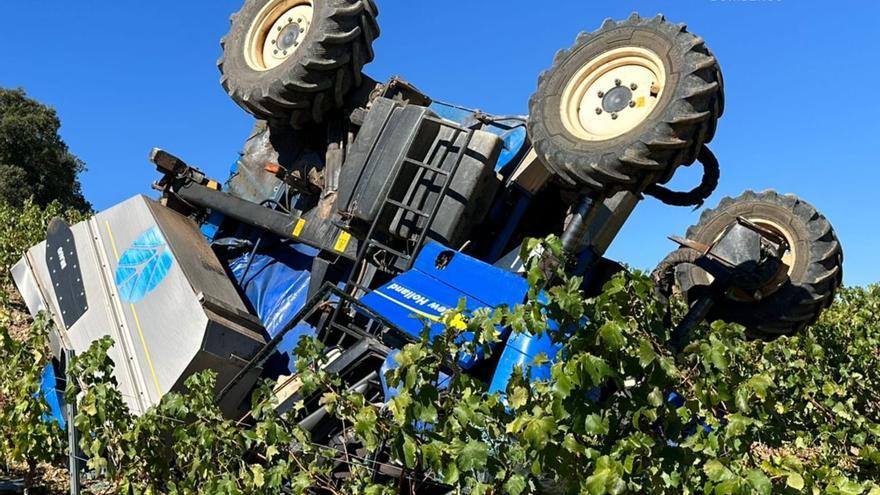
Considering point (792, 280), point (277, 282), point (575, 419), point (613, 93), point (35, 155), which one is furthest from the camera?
point (35, 155)

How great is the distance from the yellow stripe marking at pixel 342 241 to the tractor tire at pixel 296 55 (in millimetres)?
1065

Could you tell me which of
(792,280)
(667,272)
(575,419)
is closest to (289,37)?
(667,272)

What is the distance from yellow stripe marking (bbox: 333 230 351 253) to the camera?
19.4 feet

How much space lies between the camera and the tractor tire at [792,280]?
538cm

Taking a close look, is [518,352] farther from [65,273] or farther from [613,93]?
[65,273]

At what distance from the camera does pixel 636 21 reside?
471 centimetres

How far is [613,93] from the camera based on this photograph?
4.76 metres

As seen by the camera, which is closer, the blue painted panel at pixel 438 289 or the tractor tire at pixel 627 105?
the tractor tire at pixel 627 105

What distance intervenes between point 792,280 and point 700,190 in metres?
0.77

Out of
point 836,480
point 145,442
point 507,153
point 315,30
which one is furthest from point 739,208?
point 145,442

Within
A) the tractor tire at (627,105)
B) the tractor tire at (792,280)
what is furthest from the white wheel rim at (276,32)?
the tractor tire at (792,280)

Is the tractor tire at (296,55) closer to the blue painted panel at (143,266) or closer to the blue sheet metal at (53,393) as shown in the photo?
the blue painted panel at (143,266)

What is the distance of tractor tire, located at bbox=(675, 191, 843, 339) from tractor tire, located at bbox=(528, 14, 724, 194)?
1.28m

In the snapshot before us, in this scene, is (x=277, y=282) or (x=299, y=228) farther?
(x=277, y=282)
